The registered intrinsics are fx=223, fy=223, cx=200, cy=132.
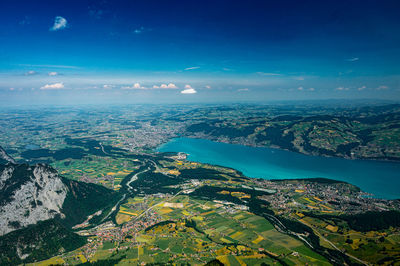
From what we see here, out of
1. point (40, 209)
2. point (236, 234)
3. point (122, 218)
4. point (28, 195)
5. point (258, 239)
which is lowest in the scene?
point (122, 218)

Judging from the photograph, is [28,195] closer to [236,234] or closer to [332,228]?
[236,234]

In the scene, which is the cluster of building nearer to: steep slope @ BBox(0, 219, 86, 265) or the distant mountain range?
the distant mountain range

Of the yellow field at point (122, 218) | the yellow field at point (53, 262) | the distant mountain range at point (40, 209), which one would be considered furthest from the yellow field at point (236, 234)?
the yellow field at point (53, 262)

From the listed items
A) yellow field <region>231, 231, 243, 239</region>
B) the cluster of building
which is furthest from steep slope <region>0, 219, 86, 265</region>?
the cluster of building

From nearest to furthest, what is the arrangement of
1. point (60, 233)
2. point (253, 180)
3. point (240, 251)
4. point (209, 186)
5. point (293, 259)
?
point (293, 259) → point (240, 251) → point (60, 233) → point (209, 186) → point (253, 180)

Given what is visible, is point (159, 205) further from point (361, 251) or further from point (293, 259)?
point (361, 251)

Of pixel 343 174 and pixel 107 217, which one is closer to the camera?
pixel 107 217

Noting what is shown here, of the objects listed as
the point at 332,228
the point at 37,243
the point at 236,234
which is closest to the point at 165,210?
the point at 236,234

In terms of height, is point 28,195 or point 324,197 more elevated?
point 28,195

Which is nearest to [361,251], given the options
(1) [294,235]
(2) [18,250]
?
(1) [294,235]

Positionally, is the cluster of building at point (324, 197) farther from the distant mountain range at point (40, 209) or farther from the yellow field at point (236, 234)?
the distant mountain range at point (40, 209)

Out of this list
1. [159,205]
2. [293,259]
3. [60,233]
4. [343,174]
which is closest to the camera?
[293,259]
